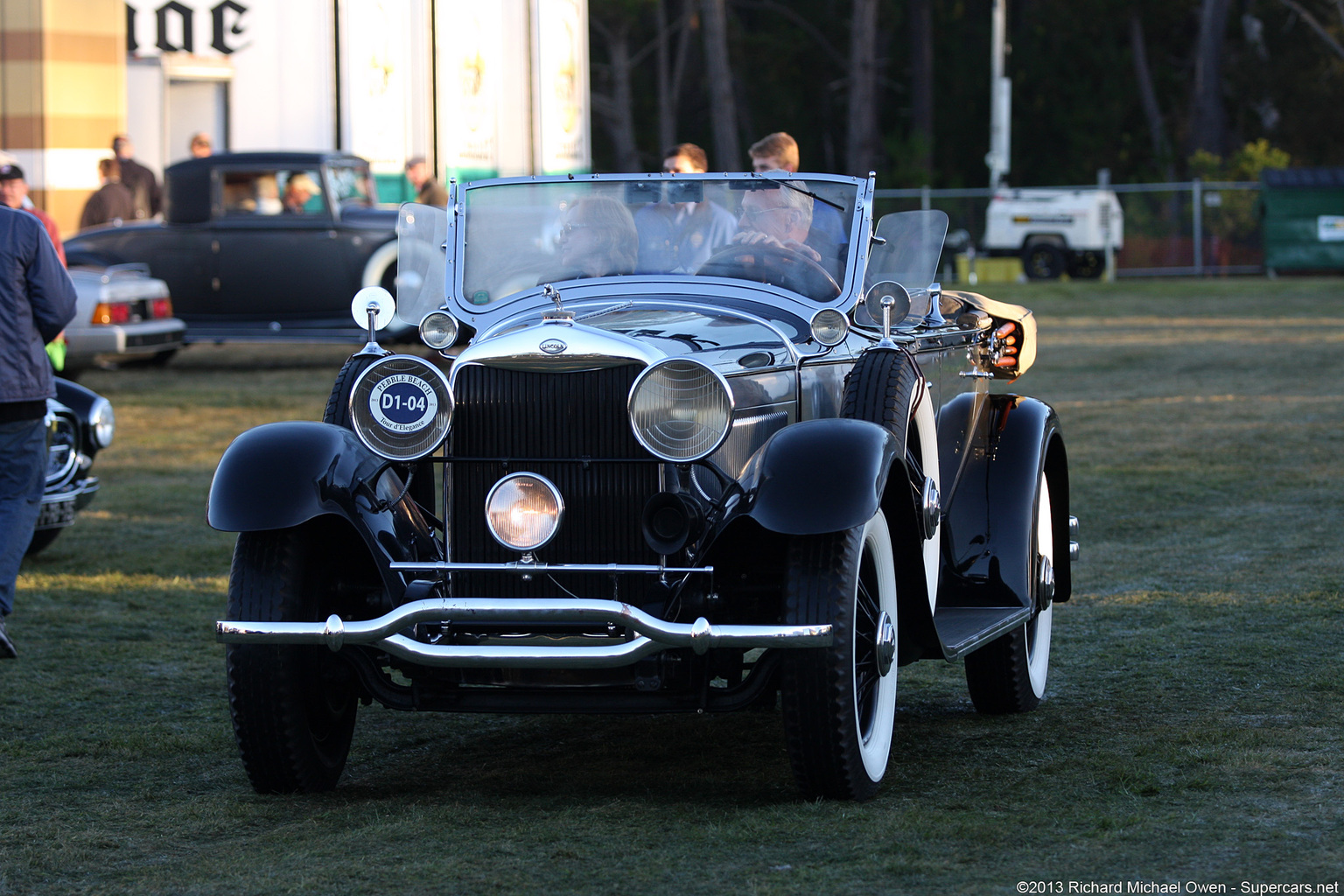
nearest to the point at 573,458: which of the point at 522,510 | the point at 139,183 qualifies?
the point at 522,510

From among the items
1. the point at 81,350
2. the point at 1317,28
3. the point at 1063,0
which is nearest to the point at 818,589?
the point at 81,350

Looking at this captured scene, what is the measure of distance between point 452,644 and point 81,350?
510 inches

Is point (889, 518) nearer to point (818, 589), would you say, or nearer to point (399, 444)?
point (818, 589)

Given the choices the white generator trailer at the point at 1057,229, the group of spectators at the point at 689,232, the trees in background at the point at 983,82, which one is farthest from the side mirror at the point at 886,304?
the trees in background at the point at 983,82

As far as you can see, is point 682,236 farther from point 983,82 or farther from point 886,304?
point 983,82

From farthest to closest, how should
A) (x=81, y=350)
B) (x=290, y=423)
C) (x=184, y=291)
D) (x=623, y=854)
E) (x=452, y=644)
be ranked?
(x=184, y=291) < (x=81, y=350) < (x=290, y=423) < (x=452, y=644) < (x=623, y=854)

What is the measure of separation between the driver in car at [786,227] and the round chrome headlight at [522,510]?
1.45 metres

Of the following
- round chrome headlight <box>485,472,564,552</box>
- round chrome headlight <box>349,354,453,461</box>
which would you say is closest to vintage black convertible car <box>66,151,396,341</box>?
round chrome headlight <box>349,354,453,461</box>

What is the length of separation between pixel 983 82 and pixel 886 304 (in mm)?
52328

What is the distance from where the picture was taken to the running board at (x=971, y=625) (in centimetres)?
532

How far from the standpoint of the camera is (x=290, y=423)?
5258mm

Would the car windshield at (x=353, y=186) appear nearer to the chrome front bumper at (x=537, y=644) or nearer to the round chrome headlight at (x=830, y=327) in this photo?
the round chrome headlight at (x=830, y=327)

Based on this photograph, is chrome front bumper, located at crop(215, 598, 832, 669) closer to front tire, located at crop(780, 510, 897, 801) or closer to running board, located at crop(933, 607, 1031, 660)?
front tire, located at crop(780, 510, 897, 801)

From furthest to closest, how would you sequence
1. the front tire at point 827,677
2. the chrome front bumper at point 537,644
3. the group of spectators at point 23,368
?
the group of spectators at point 23,368
the front tire at point 827,677
the chrome front bumper at point 537,644
